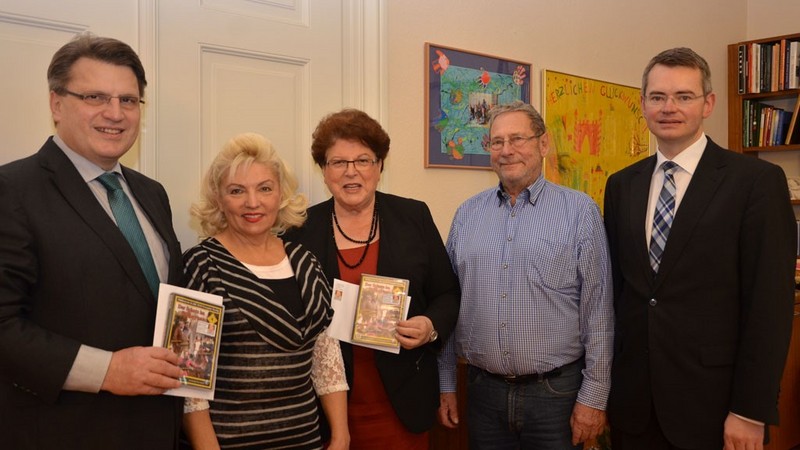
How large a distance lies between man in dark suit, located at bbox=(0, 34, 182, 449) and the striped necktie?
152cm

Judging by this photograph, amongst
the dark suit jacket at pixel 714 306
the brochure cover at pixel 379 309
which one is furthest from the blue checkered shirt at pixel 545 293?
the brochure cover at pixel 379 309

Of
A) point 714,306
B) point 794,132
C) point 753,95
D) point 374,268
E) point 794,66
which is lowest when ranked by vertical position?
point 714,306

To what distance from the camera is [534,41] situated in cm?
366

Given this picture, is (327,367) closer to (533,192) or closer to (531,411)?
(531,411)

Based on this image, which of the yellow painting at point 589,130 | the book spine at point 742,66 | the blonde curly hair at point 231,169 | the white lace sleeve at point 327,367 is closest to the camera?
the blonde curly hair at point 231,169

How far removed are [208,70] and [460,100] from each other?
1320 mm

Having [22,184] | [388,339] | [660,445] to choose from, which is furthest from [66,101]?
[660,445]

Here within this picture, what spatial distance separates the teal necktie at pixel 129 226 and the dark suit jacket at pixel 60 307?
0.07m

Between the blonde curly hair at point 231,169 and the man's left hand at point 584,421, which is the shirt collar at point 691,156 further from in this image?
the blonde curly hair at point 231,169

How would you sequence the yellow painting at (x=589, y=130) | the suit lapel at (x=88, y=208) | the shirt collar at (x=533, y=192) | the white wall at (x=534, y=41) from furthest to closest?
the yellow painting at (x=589, y=130), the white wall at (x=534, y=41), the shirt collar at (x=533, y=192), the suit lapel at (x=88, y=208)

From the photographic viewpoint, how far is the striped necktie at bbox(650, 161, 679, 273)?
2078mm

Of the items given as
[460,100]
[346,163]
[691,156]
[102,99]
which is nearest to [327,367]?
[346,163]

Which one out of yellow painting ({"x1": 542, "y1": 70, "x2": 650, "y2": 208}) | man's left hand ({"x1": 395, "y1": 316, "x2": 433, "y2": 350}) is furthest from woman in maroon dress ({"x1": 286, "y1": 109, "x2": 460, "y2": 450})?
yellow painting ({"x1": 542, "y1": 70, "x2": 650, "y2": 208})

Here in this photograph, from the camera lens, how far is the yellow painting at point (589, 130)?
12.3ft
